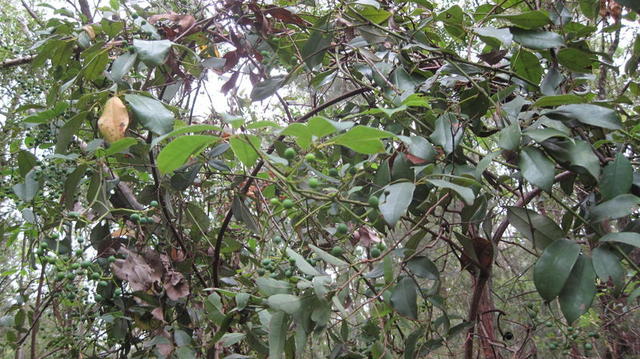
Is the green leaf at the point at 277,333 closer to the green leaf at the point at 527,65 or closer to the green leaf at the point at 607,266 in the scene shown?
the green leaf at the point at 607,266

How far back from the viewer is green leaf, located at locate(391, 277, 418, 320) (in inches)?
33.2

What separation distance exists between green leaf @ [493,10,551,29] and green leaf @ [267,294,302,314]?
2.08 ft

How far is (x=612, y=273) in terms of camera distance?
656mm

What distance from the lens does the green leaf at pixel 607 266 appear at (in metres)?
0.65

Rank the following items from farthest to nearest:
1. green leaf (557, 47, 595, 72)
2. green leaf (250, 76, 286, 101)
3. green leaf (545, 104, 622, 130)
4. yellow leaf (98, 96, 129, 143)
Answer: green leaf (250, 76, 286, 101) → green leaf (557, 47, 595, 72) → yellow leaf (98, 96, 129, 143) → green leaf (545, 104, 622, 130)

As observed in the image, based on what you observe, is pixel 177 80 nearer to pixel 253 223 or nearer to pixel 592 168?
pixel 253 223

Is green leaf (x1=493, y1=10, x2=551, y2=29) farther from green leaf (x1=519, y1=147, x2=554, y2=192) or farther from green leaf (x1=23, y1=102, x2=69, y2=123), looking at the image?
green leaf (x1=23, y1=102, x2=69, y2=123)

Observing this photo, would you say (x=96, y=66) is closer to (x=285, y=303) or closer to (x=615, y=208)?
(x=285, y=303)

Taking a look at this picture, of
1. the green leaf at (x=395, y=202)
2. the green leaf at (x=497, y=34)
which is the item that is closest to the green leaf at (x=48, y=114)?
the green leaf at (x=395, y=202)

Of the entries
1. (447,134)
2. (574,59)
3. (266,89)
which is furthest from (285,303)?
(574,59)

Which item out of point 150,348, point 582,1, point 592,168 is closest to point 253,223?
point 150,348

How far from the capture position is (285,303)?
713 millimetres

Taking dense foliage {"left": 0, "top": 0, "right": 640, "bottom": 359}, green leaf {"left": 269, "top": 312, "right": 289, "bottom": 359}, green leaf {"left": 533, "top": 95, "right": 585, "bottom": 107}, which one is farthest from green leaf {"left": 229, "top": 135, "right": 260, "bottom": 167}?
green leaf {"left": 533, "top": 95, "right": 585, "bottom": 107}

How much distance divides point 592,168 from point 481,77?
40 cm
